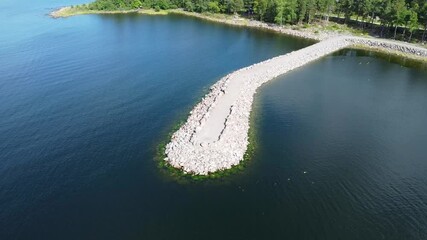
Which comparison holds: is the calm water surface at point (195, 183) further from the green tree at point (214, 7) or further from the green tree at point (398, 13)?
the green tree at point (214, 7)

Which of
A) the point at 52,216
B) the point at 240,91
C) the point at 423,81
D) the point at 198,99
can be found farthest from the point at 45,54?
the point at 423,81

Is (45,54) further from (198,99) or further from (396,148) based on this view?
(396,148)

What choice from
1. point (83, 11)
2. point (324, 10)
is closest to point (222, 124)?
point (324, 10)

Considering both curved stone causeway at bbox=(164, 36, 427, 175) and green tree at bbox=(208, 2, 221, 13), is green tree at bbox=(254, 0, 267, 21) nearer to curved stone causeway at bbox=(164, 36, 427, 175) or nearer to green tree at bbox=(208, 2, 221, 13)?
green tree at bbox=(208, 2, 221, 13)

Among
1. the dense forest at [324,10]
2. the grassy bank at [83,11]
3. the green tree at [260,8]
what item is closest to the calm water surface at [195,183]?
the dense forest at [324,10]

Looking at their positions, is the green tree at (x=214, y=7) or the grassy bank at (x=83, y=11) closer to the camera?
the grassy bank at (x=83, y=11)
